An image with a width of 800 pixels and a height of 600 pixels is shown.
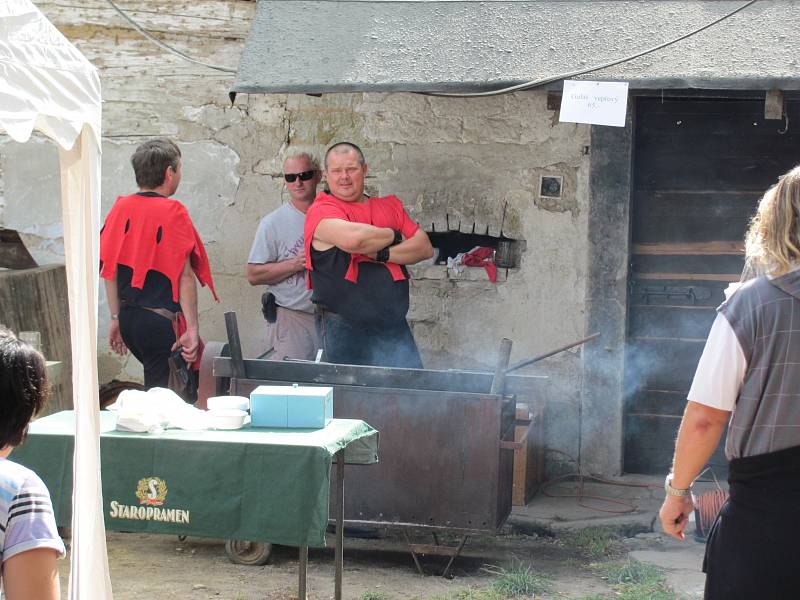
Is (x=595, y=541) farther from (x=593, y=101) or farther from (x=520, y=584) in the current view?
(x=593, y=101)

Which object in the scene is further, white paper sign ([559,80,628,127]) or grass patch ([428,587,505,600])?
white paper sign ([559,80,628,127])

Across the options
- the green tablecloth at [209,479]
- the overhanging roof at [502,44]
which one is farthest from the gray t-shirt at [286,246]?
the green tablecloth at [209,479]

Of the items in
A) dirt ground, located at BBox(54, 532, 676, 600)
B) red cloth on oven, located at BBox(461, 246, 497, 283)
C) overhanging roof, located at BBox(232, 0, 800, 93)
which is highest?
overhanging roof, located at BBox(232, 0, 800, 93)

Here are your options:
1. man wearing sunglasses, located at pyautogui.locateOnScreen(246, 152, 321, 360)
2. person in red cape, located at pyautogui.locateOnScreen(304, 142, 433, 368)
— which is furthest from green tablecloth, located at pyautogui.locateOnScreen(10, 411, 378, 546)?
man wearing sunglasses, located at pyautogui.locateOnScreen(246, 152, 321, 360)

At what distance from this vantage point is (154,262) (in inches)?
224

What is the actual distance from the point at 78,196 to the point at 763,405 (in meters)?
2.08

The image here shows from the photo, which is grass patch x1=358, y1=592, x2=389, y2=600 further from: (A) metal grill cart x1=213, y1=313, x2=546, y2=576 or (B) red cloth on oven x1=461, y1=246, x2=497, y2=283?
(B) red cloth on oven x1=461, y1=246, x2=497, y2=283

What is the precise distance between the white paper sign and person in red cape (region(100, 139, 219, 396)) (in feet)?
6.66

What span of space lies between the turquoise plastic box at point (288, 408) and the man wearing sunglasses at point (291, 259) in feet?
6.97

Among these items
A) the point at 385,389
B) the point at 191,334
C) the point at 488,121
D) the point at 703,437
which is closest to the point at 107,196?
the point at 191,334

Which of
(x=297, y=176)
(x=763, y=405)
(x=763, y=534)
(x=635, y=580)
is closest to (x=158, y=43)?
(x=297, y=176)

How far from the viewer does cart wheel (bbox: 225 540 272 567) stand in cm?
521

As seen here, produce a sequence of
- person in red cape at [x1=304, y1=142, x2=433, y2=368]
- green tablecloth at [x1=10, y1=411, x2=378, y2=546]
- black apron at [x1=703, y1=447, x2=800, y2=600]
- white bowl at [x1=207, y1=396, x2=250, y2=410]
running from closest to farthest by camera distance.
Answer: black apron at [x1=703, y1=447, x2=800, y2=600]
green tablecloth at [x1=10, y1=411, x2=378, y2=546]
white bowl at [x1=207, y1=396, x2=250, y2=410]
person in red cape at [x1=304, y1=142, x2=433, y2=368]

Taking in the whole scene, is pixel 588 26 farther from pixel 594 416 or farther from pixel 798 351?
→ pixel 798 351
